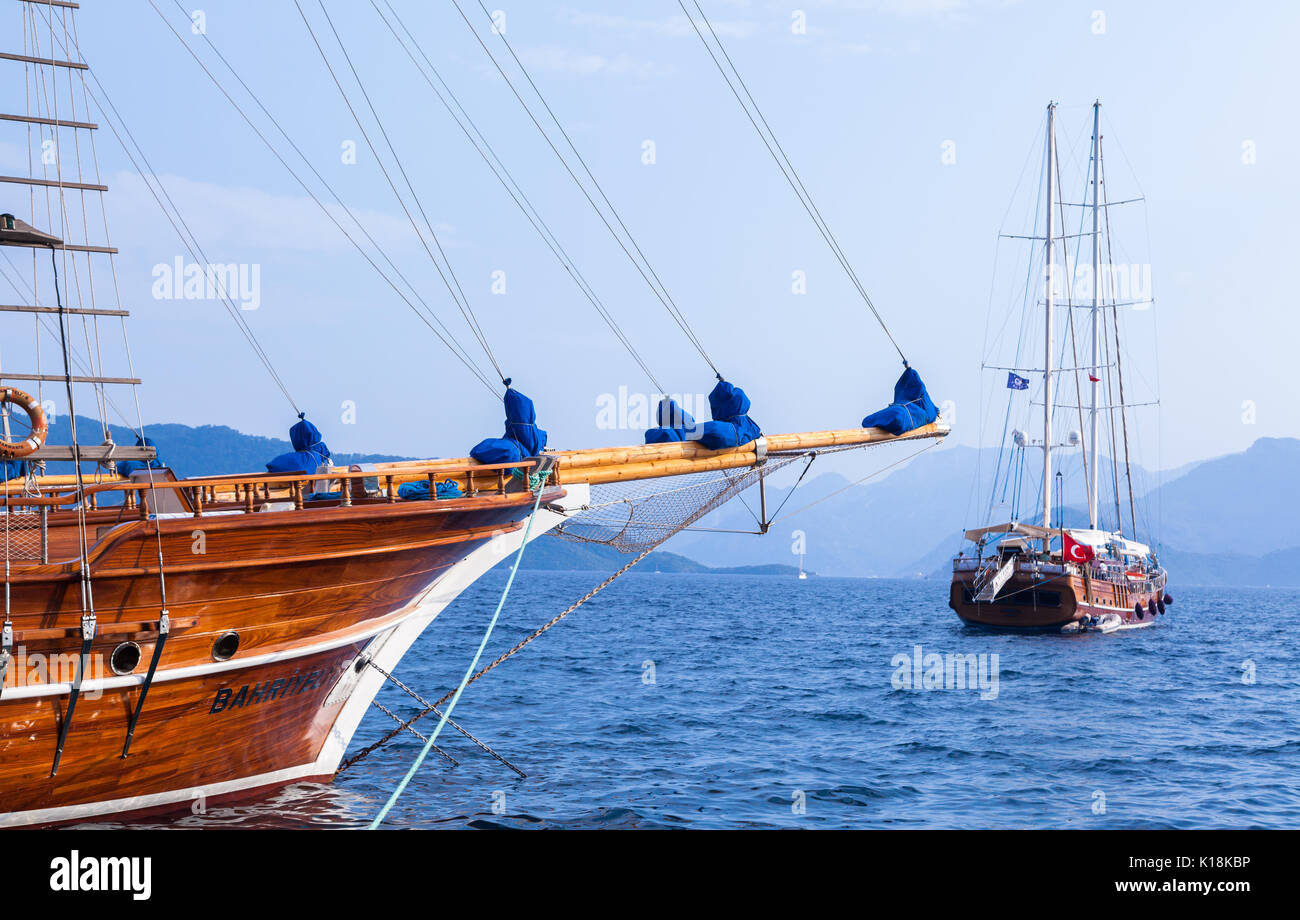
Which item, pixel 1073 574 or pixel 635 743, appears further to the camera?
pixel 1073 574

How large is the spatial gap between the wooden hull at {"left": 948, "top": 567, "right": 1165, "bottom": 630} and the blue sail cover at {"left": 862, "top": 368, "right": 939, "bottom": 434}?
3085 centimetres

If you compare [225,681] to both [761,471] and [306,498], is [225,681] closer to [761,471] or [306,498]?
[306,498]

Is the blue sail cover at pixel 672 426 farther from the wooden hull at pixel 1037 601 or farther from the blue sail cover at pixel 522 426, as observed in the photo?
the wooden hull at pixel 1037 601

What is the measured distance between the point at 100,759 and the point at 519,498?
4837 mm

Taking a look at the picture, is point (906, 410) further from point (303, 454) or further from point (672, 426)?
point (303, 454)

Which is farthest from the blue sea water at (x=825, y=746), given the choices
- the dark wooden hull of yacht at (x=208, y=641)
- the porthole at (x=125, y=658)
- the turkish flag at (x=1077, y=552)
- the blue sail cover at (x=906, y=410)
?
the turkish flag at (x=1077, y=552)

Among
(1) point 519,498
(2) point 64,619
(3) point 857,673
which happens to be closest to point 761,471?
(1) point 519,498

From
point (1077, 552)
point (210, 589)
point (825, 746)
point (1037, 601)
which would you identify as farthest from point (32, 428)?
point (1077, 552)

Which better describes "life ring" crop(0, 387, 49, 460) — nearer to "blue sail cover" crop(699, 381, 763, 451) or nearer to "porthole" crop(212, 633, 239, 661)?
"porthole" crop(212, 633, 239, 661)

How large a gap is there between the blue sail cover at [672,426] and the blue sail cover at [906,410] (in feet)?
9.46

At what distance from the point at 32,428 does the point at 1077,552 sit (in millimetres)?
41528

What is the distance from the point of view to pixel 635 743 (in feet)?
58.9
